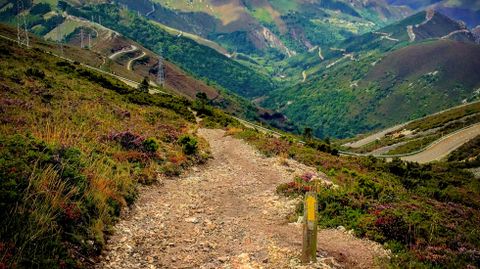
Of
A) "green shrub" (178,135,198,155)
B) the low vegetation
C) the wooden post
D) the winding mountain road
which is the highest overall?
the wooden post

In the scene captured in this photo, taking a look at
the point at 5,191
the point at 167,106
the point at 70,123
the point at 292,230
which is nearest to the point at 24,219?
the point at 5,191

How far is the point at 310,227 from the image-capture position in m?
11.9

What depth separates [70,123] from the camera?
24.0 meters

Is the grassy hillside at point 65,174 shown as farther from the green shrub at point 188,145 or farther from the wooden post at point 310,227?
the wooden post at point 310,227

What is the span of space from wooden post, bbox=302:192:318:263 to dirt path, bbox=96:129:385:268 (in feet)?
1.26

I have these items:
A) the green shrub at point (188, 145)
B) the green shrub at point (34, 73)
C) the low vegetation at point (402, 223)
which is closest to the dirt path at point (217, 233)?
the low vegetation at point (402, 223)

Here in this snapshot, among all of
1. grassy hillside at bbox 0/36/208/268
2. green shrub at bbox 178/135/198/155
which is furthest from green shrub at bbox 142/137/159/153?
green shrub at bbox 178/135/198/155

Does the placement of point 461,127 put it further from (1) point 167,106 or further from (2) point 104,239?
(2) point 104,239

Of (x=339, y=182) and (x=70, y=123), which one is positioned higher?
(x=70, y=123)

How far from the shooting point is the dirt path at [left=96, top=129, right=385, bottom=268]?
1270cm

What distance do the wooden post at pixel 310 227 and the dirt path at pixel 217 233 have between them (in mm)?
386

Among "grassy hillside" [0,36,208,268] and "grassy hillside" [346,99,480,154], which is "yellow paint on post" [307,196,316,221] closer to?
"grassy hillside" [0,36,208,268]

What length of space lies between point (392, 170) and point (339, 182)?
18.3 metres

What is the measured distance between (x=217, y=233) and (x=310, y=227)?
4.50 metres
